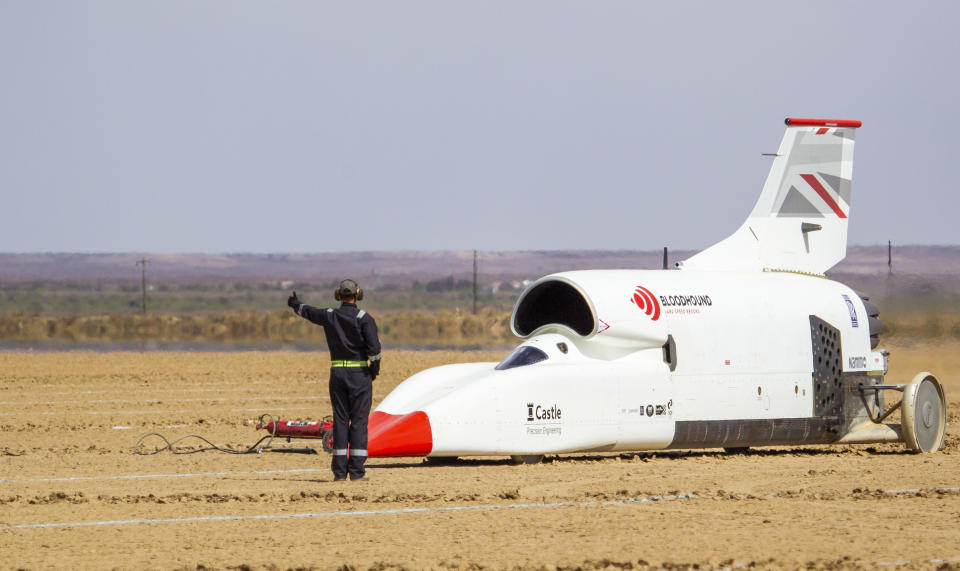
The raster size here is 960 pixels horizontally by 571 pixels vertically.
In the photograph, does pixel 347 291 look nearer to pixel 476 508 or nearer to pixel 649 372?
pixel 476 508

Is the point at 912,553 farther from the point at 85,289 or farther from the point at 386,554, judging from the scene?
the point at 85,289

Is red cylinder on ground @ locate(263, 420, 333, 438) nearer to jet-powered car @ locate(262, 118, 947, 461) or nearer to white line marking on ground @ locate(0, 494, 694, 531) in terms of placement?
jet-powered car @ locate(262, 118, 947, 461)

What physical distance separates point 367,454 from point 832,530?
5.91 metres

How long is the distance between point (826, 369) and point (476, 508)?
7812 millimetres

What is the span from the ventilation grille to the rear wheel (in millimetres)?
926

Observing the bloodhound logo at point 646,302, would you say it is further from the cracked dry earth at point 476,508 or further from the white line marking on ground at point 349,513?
the white line marking on ground at point 349,513

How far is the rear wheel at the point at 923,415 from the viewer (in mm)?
18969

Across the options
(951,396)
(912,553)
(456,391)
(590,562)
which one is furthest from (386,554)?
(951,396)

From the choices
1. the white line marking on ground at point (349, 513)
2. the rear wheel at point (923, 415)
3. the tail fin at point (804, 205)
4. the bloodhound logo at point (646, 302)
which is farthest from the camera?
the tail fin at point (804, 205)

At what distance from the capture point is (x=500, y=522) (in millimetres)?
12344

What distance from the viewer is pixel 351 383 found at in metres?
15.3

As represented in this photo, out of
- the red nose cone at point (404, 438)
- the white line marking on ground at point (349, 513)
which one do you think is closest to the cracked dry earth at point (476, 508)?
the white line marking on ground at point (349, 513)

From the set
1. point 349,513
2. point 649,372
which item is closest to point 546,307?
point 649,372

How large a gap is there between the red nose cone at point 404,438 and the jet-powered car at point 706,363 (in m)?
0.02
